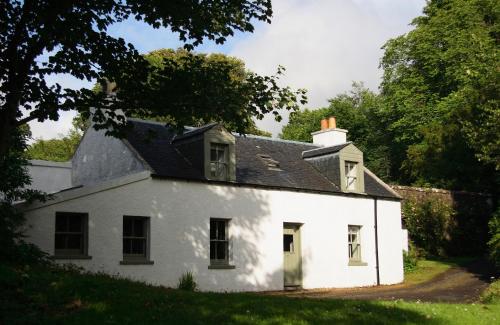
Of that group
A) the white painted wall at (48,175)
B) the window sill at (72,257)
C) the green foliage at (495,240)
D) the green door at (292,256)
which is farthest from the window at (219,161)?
the green foliage at (495,240)

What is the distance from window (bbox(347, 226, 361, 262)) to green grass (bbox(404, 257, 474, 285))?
8.64 ft

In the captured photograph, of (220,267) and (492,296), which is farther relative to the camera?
(220,267)

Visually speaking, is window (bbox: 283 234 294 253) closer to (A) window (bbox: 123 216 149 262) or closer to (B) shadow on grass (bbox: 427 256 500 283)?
(A) window (bbox: 123 216 149 262)

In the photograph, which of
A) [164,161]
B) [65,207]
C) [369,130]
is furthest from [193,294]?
[369,130]

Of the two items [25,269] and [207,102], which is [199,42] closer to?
[207,102]

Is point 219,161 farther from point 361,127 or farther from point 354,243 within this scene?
point 361,127

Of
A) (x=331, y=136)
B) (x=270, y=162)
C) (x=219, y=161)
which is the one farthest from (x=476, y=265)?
(x=219, y=161)

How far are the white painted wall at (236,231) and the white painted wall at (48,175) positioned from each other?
29.6 ft

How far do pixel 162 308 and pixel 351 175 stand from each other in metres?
16.7

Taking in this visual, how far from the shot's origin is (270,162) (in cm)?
2534

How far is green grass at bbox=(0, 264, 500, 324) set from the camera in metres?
10.3

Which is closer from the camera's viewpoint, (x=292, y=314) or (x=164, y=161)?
(x=292, y=314)

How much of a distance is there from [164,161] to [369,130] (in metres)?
35.3

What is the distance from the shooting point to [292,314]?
1127 cm
